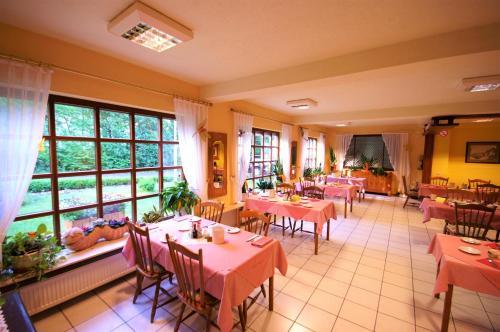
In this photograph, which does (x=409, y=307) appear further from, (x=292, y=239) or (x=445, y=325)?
(x=292, y=239)

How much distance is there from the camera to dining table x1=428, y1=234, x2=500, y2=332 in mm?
Result: 1745

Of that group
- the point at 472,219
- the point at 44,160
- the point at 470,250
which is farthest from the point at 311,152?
the point at 44,160

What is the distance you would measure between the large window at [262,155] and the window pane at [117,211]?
2784mm

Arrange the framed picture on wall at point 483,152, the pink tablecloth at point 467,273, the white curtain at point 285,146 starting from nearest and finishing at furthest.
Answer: the pink tablecloth at point 467,273, the white curtain at point 285,146, the framed picture on wall at point 483,152

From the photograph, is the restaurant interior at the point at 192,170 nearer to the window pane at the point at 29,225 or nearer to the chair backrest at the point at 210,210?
the window pane at the point at 29,225

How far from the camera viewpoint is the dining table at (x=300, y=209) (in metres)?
3.39

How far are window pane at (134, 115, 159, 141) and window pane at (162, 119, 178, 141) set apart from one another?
5.5 inches

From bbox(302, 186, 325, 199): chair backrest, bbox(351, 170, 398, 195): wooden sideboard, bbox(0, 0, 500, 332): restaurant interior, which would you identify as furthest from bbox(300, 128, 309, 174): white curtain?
bbox(0, 0, 500, 332): restaurant interior

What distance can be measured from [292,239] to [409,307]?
6.33 feet

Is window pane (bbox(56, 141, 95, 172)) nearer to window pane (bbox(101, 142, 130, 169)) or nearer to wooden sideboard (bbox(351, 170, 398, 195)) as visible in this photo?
window pane (bbox(101, 142, 130, 169))

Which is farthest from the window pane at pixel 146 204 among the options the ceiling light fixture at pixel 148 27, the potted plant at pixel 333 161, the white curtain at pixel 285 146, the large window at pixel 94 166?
the potted plant at pixel 333 161

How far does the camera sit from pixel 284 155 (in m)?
6.22

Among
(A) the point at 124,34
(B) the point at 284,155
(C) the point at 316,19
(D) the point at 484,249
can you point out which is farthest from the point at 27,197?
(B) the point at 284,155

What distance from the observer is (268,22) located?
6.11 feet
